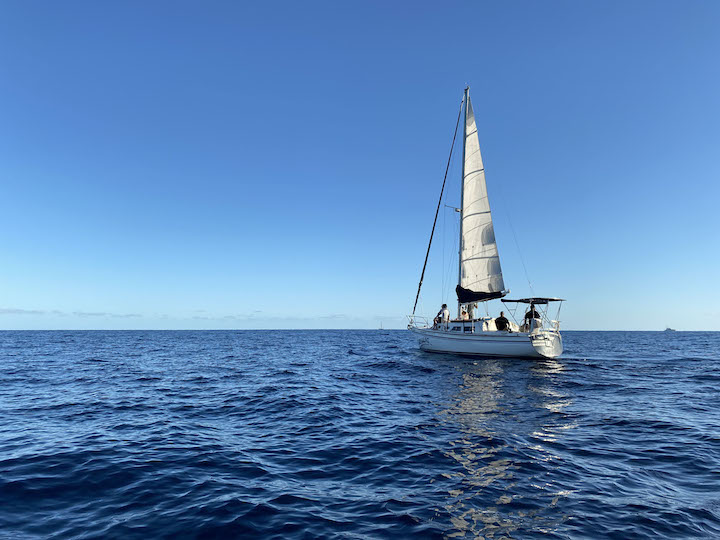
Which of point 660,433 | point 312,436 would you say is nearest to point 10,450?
point 312,436

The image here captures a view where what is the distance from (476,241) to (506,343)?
10216mm

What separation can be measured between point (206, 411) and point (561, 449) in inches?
447

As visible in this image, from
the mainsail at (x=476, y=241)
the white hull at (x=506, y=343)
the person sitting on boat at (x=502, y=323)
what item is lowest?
the white hull at (x=506, y=343)

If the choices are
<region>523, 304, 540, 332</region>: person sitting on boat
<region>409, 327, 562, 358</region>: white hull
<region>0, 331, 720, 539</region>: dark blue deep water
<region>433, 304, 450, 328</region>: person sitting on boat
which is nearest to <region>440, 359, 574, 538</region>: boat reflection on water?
<region>0, 331, 720, 539</region>: dark blue deep water

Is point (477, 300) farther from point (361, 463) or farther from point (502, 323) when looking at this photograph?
point (361, 463)

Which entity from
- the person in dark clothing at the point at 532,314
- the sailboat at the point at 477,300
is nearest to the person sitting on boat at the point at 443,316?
the sailboat at the point at 477,300

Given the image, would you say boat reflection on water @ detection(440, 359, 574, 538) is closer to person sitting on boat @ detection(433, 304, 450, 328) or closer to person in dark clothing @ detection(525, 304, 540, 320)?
person in dark clothing @ detection(525, 304, 540, 320)

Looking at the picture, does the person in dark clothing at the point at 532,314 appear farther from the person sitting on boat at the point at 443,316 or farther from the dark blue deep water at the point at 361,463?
the dark blue deep water at the point at 361,463

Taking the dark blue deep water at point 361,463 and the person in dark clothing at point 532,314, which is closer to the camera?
the dark blue deep water at point 361,463

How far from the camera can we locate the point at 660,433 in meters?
10.4

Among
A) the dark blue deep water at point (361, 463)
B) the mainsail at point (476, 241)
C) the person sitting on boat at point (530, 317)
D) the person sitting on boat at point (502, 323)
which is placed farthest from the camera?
the mainsail at point (476, 241)

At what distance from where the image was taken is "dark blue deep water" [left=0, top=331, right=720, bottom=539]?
575cm

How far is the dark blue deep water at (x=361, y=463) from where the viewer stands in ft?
18.9

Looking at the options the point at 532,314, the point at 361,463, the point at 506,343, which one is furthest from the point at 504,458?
the point at 532,314
